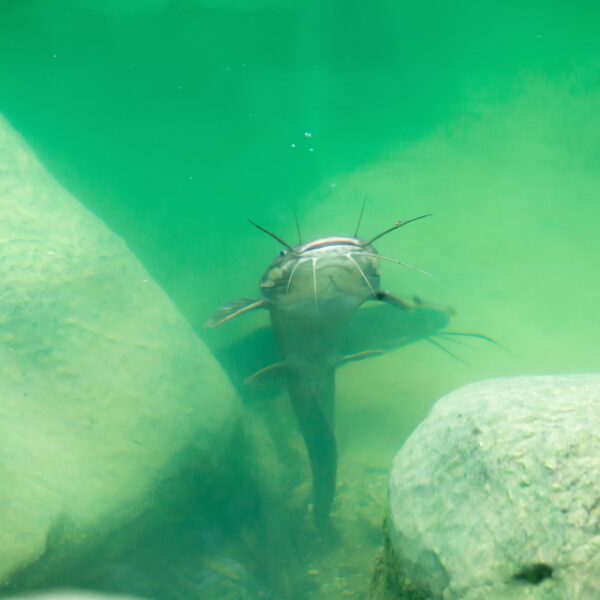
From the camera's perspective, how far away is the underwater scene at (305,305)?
5.66 feet

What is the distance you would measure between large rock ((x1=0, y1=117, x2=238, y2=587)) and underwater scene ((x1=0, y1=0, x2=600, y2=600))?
19 millimetres

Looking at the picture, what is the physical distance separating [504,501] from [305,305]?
→ 2.51m

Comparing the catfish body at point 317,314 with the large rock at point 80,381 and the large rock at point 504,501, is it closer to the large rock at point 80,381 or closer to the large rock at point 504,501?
the large rock at point 80,381

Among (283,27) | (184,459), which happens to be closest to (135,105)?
(283,27)

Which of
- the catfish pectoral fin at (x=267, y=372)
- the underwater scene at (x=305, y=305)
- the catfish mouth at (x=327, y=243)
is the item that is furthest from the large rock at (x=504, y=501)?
the catfish pectoral fin at (x=267, y=372)

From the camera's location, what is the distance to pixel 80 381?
10.3 ft

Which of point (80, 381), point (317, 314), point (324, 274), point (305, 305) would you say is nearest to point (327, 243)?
point (324, 274)

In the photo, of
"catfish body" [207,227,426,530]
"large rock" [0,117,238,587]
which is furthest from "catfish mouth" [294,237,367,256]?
"large rock" [0,117,238,587]

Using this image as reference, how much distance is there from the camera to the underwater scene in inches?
68.0

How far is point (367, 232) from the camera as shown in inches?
307

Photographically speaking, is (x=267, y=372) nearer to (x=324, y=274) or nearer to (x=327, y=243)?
(x=324, y=274)

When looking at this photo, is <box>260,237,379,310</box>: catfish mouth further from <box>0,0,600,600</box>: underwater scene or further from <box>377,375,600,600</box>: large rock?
<box>377,375,600,600</box>: large rock

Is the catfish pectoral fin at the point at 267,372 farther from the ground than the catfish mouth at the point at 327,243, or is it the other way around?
the catfish mouth at the point at 327,243

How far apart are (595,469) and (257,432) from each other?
3.46 metres
